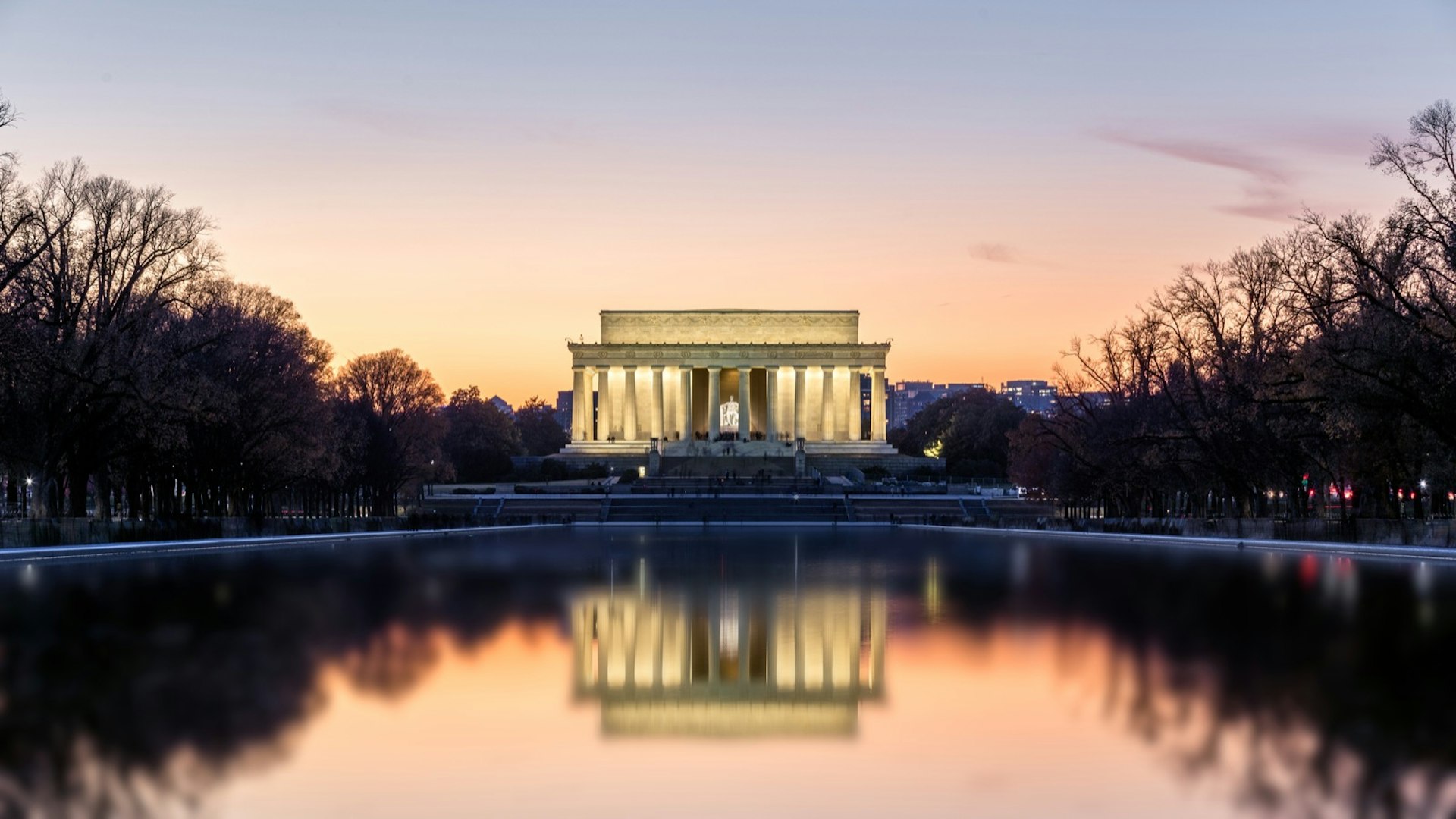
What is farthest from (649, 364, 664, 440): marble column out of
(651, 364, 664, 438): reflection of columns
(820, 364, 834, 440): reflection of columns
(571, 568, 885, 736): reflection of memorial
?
(571, 568, 885, 736): reflection of memorial

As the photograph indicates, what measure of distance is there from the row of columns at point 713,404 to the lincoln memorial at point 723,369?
0.29 feet

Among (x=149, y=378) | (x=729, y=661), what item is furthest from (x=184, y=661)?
(x=149, y=378)

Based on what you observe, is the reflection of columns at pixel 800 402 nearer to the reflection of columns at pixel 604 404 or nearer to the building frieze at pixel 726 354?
the building frieze at pixel 726 354

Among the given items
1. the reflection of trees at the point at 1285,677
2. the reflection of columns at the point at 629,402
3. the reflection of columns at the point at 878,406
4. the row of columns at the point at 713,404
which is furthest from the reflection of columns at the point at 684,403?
the reflection of trees at the point at 1285,677

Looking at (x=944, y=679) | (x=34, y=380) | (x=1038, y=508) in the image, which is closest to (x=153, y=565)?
(x=34, y=380)

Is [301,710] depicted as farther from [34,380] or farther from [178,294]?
[178,294]

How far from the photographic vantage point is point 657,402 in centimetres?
12119

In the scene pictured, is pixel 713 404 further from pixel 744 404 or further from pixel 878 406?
pixel 878 406

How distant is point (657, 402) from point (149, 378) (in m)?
79.2

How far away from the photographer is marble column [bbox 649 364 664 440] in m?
121

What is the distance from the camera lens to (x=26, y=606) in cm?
2292

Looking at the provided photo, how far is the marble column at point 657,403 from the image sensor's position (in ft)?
397

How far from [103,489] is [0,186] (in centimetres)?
2151

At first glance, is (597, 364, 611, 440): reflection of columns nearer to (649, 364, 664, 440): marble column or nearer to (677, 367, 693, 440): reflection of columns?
(649, 364, 664, 440): marble column
